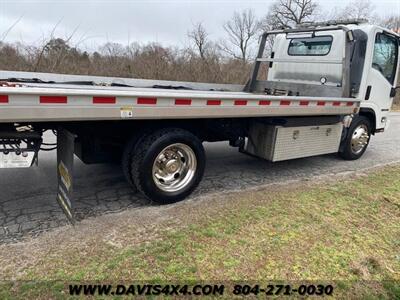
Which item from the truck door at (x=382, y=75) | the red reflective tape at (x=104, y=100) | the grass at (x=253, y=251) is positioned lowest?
the grass at (x=253, y=251)

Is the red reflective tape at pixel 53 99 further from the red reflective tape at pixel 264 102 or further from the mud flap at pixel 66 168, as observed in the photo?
the red reflective tape at pixel 264 102

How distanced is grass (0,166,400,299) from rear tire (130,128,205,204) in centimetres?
25

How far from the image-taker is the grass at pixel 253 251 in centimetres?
Result: 245

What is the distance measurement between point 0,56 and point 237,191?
25.1ft

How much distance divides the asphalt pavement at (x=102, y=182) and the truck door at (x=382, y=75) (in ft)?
3.22

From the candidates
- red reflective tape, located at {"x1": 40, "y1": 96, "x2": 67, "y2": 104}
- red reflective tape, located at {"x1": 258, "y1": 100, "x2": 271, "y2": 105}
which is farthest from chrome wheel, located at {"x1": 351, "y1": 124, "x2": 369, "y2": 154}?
red reflective tape, located at {"x1": 40, "y1": 96, "x2": 67, "y2": 104}

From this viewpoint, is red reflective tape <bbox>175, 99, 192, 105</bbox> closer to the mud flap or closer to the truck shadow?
the mud flap

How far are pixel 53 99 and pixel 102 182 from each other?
6.23 ft

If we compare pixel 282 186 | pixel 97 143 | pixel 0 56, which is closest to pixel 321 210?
pixel 282 186

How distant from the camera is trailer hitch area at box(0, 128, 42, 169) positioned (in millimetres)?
2820

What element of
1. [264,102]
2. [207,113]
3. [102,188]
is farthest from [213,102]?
[102,188]

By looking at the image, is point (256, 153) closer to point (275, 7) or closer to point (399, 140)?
point (399, 140)

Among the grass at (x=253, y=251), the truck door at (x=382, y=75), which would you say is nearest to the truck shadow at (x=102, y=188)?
the grass at (x=253, y=251)

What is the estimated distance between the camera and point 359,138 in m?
5.93
